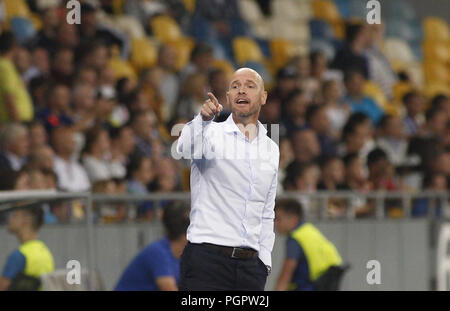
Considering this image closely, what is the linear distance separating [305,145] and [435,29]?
823 cm

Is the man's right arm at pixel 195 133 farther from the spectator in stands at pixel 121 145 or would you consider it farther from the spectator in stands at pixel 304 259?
the spectator in stands at pixel 121 145

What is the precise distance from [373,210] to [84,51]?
3750 mm

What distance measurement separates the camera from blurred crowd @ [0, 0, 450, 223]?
415 inches

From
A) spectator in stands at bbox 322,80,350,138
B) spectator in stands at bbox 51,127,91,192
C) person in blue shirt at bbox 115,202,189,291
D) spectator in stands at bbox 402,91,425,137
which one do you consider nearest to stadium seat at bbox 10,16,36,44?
spectator in stands at bbox 51,127,91,192

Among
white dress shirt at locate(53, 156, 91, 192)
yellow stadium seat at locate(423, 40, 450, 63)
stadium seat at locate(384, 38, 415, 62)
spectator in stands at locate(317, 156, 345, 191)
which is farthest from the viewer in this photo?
yellow stadium seat at locate(423, 40, 450, 63)

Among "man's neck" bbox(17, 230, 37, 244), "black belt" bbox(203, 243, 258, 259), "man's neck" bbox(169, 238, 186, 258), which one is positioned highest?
"black belt" bbox(203, 243, 258, 259)

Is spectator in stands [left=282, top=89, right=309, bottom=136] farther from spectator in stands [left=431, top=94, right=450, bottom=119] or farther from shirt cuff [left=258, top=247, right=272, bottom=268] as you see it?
shirt cuff [left=258, top=247, right=272, bottom=268]

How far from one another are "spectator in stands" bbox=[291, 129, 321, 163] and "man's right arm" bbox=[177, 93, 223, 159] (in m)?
7.03

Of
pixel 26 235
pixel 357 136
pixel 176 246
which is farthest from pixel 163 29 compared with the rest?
pixel 176 246

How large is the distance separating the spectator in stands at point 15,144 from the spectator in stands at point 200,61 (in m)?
3.50

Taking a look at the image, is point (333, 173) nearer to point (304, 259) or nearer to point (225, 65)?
point (304, 259)

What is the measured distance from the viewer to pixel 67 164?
10.6 m

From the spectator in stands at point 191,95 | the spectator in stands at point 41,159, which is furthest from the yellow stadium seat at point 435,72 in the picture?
the spectator in stands at point 41,159
